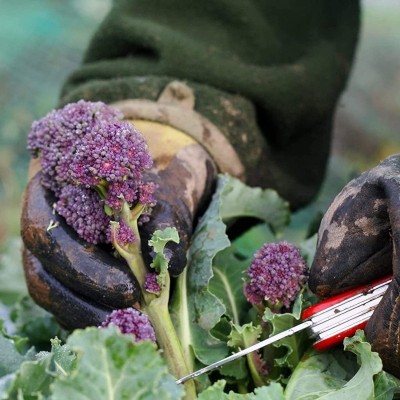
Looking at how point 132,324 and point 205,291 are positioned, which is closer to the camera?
point 132,324

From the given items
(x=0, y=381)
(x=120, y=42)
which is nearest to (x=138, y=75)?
(x=120, y=42)

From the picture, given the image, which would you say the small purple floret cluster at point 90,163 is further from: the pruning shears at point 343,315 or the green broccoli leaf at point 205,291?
the pruning shears at point 343,315

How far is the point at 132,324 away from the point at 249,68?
1.12m

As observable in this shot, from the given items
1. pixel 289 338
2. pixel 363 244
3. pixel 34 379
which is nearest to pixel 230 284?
pixel 289 338

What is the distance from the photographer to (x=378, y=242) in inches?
50.3

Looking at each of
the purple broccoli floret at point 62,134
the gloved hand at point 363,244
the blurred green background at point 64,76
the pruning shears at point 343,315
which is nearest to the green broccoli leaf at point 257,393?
the pruning shears at point 343,315

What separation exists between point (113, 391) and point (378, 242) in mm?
569

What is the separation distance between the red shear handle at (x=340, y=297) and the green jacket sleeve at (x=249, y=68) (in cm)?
69

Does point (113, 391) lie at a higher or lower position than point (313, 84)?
lower

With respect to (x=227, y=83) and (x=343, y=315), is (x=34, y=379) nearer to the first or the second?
(x=343, y=315)

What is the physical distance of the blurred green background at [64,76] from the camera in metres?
3.89

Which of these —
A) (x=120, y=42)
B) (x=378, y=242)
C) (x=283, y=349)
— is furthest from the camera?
(x=120, y=42)

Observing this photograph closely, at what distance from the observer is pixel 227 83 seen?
78.0 inches

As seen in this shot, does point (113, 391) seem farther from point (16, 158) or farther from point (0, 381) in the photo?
point (16, 158)
